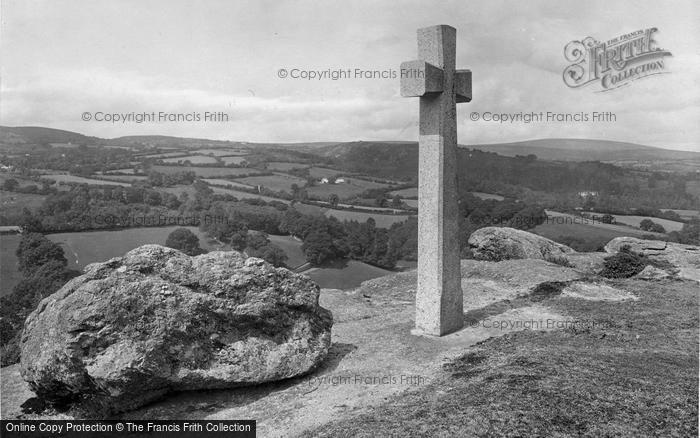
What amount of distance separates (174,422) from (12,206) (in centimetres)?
1840

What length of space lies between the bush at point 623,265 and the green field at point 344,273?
27.1 feet

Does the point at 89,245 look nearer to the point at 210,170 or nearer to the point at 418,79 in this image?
the point at 210,170

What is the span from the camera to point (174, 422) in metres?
6.90

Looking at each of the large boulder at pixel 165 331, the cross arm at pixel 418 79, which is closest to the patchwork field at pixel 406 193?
the cross arm at pixel 418 79

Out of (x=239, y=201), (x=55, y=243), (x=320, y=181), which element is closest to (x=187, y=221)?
(x=239, y=201)

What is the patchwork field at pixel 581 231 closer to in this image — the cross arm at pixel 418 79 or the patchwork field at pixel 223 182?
the patchwork field at pixel 223 182

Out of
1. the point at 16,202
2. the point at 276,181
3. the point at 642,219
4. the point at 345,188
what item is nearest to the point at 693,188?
the point at 642,219

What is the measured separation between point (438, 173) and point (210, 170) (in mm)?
21862

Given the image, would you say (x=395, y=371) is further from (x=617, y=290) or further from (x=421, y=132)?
(x=617, y=290)

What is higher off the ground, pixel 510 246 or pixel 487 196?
pixel 487 196

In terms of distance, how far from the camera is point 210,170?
95.2 ft

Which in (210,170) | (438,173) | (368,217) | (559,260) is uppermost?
(210,170)

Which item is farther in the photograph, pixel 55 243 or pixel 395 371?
pixel 55 243

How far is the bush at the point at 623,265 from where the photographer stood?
16.8m
